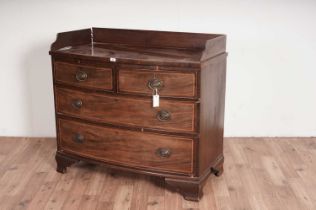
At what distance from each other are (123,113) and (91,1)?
1.06 metres

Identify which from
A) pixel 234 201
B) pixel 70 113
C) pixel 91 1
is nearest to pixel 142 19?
pixel 91 1

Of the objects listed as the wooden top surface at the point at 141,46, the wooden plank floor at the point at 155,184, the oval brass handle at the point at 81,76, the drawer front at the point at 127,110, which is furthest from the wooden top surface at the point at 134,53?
the wooden plank floor at the point at 155,184

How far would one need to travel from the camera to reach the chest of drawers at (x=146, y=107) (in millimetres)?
2482

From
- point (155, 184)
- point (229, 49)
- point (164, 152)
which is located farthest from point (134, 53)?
point (229, 49)

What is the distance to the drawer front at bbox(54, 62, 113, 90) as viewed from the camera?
8.58 ft

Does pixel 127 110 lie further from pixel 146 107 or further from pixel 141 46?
pixel 141 46

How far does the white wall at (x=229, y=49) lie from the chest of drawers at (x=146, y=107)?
456mm

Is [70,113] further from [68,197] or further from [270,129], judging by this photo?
[270,129]

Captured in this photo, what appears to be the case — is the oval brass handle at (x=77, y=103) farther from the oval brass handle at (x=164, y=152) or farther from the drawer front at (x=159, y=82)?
the oval brass handle at (x=164, y=152)

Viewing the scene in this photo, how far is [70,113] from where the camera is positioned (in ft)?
9.24

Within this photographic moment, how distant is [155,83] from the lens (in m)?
2.49

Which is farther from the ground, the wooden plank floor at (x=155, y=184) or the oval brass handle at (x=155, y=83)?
the oval brass handle at (x=155, y=83)

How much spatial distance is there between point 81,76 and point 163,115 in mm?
528

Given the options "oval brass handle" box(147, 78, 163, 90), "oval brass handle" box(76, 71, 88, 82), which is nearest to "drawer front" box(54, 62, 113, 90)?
"oval brass handle" box(76, 71, 88, 82)
